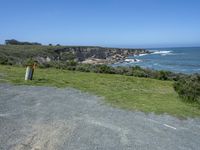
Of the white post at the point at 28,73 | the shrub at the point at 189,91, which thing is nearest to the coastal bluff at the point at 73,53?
the white post at the point at 28,73

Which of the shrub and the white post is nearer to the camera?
the shrub

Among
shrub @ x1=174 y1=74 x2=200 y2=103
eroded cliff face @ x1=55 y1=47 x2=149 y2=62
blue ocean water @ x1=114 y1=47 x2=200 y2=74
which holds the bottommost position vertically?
blue ocean water @ x1=114 y1=47 x2=200 y2=74

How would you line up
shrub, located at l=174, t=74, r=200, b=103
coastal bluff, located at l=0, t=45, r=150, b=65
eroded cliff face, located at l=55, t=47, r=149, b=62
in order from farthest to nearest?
1. eroded cliff face, located at l=55, t=47, r=149, b=62
2. coastal bluff, located at l=0, t=45, r=150, b=65
3. shrub, located at l=174, t=74, r=200, b=103

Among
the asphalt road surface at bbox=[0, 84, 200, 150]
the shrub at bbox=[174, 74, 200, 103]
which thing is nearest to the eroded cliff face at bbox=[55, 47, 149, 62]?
the shrub at bbox=[174, 74, 200, 103]

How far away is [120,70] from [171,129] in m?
16.5

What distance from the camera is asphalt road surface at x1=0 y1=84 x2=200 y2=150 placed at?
6.52 metres

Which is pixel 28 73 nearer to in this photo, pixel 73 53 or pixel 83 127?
pixel 83 127

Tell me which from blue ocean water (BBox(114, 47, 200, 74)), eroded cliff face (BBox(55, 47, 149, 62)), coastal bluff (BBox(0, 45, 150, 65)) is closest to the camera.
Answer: blue ocean water (BBox(114, 47, 200, 74))

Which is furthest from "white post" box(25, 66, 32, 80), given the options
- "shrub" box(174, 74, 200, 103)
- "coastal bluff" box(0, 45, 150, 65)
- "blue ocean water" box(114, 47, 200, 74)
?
"coastal bluff" box(0, 45, 150, 65)

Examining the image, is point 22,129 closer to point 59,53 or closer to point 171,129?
point 171,129

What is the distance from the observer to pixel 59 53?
75.0 m

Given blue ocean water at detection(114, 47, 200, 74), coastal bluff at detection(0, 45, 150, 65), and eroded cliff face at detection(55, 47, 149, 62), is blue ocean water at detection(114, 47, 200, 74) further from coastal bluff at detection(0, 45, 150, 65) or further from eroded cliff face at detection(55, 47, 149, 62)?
eroded cliff face at detection(55, 47, 149, 62)

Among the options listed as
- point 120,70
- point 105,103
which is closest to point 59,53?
point 120,70

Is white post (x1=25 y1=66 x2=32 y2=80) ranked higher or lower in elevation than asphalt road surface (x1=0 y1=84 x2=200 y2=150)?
higher
